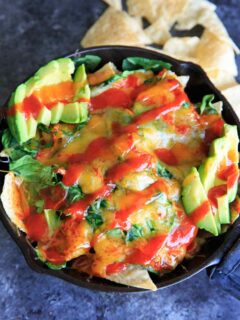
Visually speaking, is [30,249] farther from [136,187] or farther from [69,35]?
[69,35]

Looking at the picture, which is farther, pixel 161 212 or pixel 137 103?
pixel 137 103

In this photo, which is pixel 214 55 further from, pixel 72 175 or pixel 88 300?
pixel 88 300

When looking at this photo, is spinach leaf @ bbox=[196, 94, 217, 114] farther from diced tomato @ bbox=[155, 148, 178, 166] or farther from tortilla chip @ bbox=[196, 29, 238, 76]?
tortilla chip @ bbox=[196, 29, 238, 76]

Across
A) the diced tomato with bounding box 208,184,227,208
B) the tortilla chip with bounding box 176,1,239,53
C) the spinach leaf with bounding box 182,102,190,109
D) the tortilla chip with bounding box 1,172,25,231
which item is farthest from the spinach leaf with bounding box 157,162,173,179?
the tortilla chip with bounding box 176,1,239,53

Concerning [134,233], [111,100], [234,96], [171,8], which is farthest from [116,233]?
[171,8]

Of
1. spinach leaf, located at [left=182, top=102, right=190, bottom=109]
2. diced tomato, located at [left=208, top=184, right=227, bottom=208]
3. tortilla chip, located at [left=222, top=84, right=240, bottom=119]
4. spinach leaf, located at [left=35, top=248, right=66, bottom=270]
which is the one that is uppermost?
spinach leaf, located at [left=182, top=102, right=190, bottom=109]

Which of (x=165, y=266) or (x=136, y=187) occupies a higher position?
(x=136, y=187)

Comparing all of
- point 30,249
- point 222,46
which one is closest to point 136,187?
point 30,249

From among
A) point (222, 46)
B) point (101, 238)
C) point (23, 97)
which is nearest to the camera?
point (101, 238)
